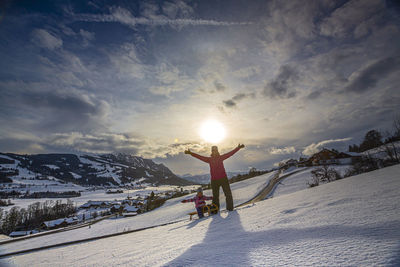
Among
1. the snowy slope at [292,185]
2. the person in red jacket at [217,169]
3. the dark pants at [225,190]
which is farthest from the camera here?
the snowy slope at [292,185]

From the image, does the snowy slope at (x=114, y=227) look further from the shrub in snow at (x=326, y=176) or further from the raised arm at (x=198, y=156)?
the raised arm at (x=198, y=156)

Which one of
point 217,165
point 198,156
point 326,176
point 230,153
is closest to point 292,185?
point 326,176

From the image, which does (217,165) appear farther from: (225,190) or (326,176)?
(326,176)

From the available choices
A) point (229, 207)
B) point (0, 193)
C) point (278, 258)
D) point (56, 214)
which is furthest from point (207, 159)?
point (0, 193)

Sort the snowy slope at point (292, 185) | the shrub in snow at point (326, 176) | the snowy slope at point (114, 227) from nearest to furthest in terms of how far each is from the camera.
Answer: the snowy slope at point (114, 227) → the shrub in snow at point (326, 176) → the snowy slope at point (292, 185)

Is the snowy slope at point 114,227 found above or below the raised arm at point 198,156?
below

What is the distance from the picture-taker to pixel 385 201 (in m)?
2.22

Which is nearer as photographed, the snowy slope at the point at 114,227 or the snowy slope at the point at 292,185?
the snowy slope at the point at 114,227

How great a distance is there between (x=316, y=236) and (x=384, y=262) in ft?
2.43

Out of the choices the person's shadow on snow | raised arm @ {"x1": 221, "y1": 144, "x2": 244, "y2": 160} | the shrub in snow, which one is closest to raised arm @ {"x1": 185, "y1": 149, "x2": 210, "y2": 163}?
raised arm @ {"x1": 221, "y1": 144, "x2": 244, "y2": 160}

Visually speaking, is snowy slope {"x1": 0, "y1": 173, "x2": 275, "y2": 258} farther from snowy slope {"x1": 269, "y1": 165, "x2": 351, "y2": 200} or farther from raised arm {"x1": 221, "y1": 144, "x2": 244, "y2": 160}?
raised arm {"x1": 221, "y1": 144, "x2": 244, "y2": 160}

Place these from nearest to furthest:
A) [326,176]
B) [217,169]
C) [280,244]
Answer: [280,244]
[217,169]
[326,176]

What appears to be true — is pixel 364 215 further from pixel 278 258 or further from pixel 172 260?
pixel 172 260

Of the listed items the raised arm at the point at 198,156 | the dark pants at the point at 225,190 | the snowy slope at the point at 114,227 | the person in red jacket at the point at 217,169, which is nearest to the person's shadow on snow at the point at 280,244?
the dark pants at the point at 225,190
